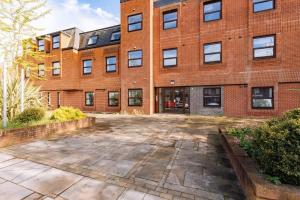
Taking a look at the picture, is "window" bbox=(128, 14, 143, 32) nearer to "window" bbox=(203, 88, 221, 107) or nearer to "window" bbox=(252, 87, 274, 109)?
"window" bbox=(203, 88, 221, 107)

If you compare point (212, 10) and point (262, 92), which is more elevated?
point (212, 10)

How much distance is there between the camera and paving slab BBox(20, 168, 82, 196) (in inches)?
120

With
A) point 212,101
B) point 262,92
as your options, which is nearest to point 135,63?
point 212,101

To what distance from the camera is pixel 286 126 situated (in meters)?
2.67

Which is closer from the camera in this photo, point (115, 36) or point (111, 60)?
point (111, 60)

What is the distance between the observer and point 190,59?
14.0 meters

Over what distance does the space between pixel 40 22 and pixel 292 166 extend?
416 inches

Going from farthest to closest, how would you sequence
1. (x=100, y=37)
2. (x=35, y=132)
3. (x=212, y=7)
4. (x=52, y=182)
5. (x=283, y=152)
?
1. (x=100, y=37)
2. (x=212, y=7)
3. (x=35, y=132)
4. (x=52, y=182)
5. (x=283, y=152)

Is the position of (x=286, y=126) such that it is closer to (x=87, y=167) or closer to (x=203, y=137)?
(x=87, y=167)

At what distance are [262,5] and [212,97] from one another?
7.22m

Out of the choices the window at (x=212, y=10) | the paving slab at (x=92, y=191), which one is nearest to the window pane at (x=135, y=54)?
the window at (x=212, y=10)

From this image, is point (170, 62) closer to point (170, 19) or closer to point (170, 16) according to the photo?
point (170, 19)

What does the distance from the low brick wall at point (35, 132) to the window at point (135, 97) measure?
280 inches

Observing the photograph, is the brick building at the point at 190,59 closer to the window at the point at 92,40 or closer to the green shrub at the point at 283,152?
the window at the point at 92,40
